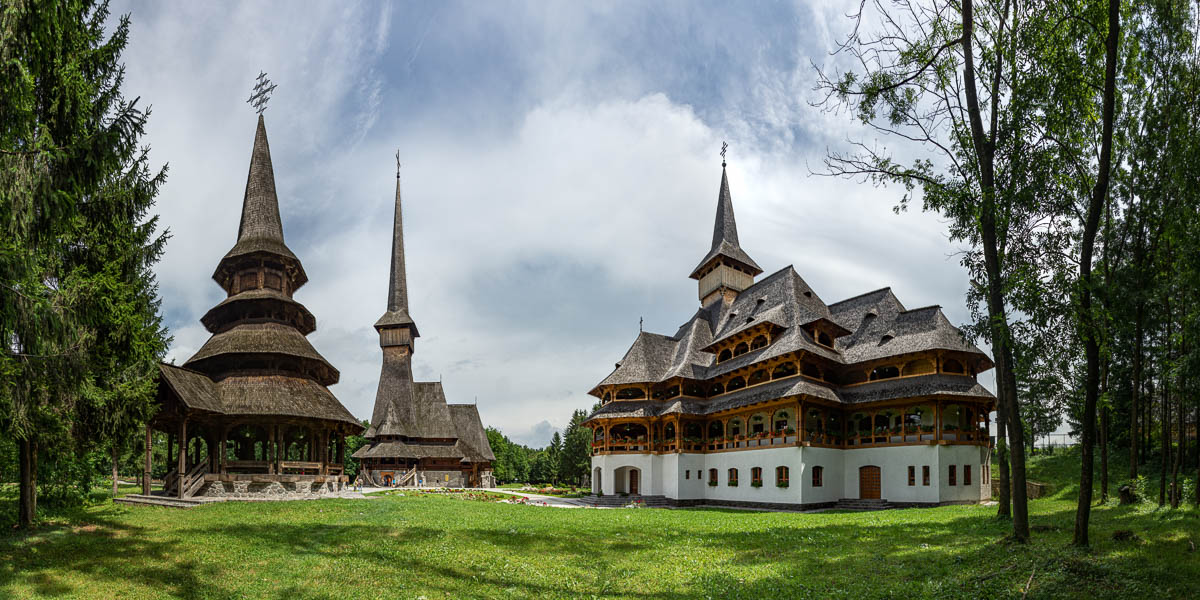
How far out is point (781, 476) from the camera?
3300 centimetres

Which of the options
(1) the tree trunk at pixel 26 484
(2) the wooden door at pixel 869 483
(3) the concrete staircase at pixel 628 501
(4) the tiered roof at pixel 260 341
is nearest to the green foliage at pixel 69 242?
(1) the tree trunk at pixel 26 484

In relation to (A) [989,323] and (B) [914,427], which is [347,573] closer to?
(A) [989,323]

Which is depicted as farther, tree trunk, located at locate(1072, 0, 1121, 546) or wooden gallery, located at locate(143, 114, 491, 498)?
wooden gallery, located at locate(143, 114, 491, 498)

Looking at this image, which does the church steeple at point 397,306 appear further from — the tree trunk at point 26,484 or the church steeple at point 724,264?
the tree trunk at point 26,484

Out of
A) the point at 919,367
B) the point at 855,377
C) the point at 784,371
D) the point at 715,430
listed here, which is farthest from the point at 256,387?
the point at 919,367

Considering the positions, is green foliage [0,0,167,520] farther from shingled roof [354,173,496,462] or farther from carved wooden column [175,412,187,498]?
shingled roof [354,173,496,462]

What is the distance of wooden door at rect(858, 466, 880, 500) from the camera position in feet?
107

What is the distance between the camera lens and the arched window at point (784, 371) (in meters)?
34.7

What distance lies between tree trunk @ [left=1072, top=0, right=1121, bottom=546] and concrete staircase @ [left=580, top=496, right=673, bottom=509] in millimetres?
26479

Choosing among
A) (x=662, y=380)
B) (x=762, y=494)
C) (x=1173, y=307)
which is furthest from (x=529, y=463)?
(x=1173, y=307)

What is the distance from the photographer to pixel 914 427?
31.5 metres

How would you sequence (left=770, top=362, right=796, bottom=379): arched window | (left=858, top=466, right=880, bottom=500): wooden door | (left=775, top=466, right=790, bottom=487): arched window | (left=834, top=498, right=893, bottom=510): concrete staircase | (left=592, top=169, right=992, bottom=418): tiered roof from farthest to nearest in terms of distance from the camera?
(left=770, top=362, right=796, bottom=379): arched window
(left=775, top=466, right=790, bottom=487): arched window
(left=858, top=466, right=880, bottom=500): wooden door
(left=592, top=169, right=992, bottom=418): tiered roof
(left=834, top=498, right=893, bottom=510): concrete staircase

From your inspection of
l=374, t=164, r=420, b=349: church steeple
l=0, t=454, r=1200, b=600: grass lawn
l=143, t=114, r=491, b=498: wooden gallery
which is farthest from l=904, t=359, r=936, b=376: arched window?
l=374, t=164, r=420, b=349: church steeple

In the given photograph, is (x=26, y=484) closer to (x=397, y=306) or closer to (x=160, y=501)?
(x=160, y=501)
